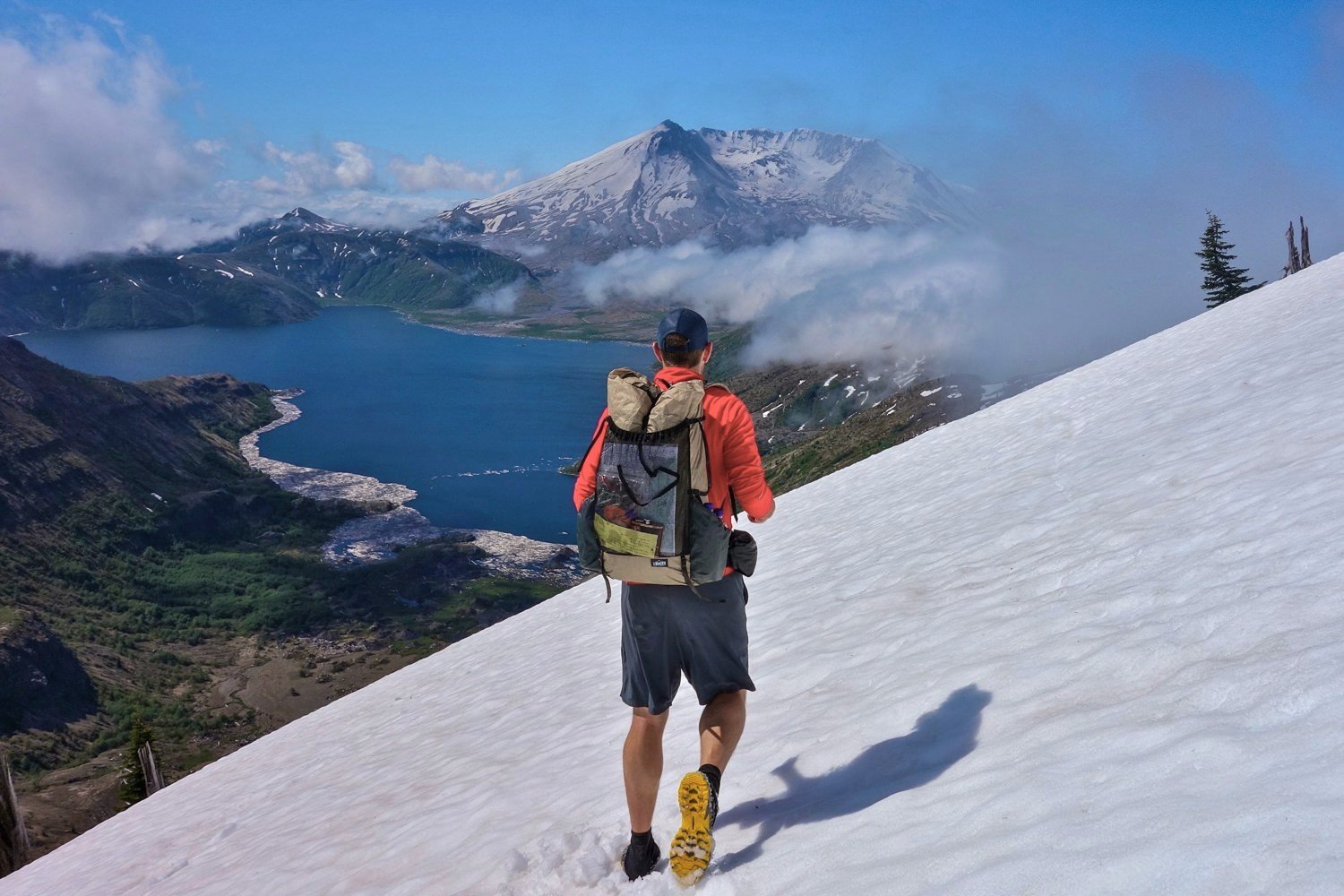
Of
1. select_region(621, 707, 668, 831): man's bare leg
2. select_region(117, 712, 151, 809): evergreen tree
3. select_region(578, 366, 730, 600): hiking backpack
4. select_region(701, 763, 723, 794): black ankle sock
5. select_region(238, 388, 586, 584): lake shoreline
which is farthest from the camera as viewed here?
select_region(238, 388, 586, 584): lake shoreline

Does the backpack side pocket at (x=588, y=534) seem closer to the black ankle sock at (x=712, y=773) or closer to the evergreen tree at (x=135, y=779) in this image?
the black ankle sock at (x=712, y=773)

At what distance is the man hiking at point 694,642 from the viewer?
13.7ft

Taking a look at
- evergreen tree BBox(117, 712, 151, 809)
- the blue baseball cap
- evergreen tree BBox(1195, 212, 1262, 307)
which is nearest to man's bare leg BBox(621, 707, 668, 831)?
the blue baseball cap

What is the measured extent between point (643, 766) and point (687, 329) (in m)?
2.16

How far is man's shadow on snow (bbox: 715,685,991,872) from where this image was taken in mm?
4480

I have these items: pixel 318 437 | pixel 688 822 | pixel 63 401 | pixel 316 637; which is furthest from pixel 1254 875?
pixel 318 437

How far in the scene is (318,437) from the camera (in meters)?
172

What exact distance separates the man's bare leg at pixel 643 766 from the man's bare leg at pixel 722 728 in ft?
0.73

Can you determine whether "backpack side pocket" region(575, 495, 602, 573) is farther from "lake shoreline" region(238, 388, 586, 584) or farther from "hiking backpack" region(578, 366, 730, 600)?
"lake shoreline" region(238, 388, 586, 584)

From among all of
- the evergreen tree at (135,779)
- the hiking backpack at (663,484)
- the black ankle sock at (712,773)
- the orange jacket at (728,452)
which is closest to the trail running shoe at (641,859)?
the black ankle sock at (712,773)

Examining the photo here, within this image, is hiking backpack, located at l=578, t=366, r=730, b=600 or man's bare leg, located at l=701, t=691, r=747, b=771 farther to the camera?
man's bare leg, located at l=701, t=691, r=747, b=771

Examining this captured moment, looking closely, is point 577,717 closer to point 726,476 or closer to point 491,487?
point 726,476

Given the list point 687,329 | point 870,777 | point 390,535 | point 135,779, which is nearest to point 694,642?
point 870,777

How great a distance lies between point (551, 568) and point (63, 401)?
82534mm
